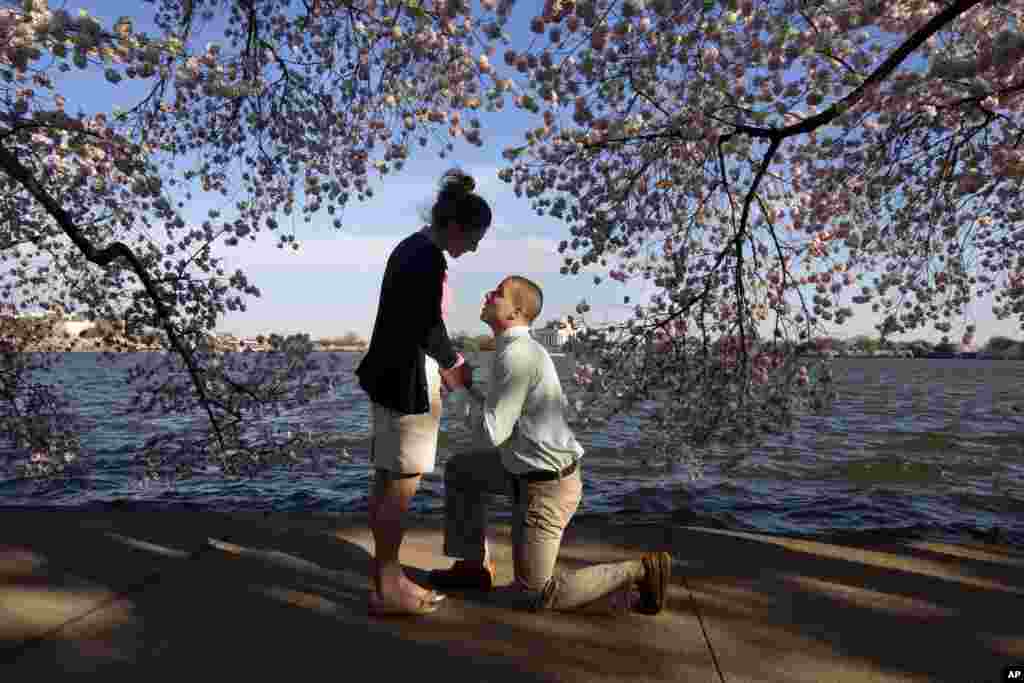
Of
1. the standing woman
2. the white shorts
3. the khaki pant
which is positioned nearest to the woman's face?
the standing woman

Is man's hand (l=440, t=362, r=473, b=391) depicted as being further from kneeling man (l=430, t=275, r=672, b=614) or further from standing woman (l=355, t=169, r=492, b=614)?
kneeling man (l=430, t=275, r=672, b=614)

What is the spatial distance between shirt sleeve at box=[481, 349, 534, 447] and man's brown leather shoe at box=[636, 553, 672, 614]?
3.27 feet

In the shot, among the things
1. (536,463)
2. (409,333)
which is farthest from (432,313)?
(536,463)

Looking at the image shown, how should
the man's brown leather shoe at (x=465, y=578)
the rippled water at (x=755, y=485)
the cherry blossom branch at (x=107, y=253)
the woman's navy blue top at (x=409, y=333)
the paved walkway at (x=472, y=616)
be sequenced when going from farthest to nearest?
the rippled water at (x=755, y=485) → the cherry blossom branch at (x=107, y=253) → the man's brown leather shoe at (x=465, y=578) → the woman's navy blue top at (x=409, y=333) → the paved walkway at (x=472, y=616)

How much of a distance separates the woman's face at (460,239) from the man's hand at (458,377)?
606 mm

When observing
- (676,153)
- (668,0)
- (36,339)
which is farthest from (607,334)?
(36,339)

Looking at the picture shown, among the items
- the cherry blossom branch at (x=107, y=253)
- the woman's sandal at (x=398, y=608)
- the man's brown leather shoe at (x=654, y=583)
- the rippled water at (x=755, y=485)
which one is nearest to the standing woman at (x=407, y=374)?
the woman's sandal at (x=398, y=608)

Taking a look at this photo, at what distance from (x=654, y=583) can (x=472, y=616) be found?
95 cm

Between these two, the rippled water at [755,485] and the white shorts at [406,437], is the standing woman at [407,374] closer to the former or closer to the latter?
the white shorts at [406,437]

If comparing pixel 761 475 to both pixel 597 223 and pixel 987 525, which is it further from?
pixel 597 223

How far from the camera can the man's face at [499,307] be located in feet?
10.8

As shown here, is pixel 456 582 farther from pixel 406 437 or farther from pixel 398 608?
pixel 406 437

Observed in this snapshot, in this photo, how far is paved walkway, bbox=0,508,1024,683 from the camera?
8.77ft

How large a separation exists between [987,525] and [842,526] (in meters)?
2.02
